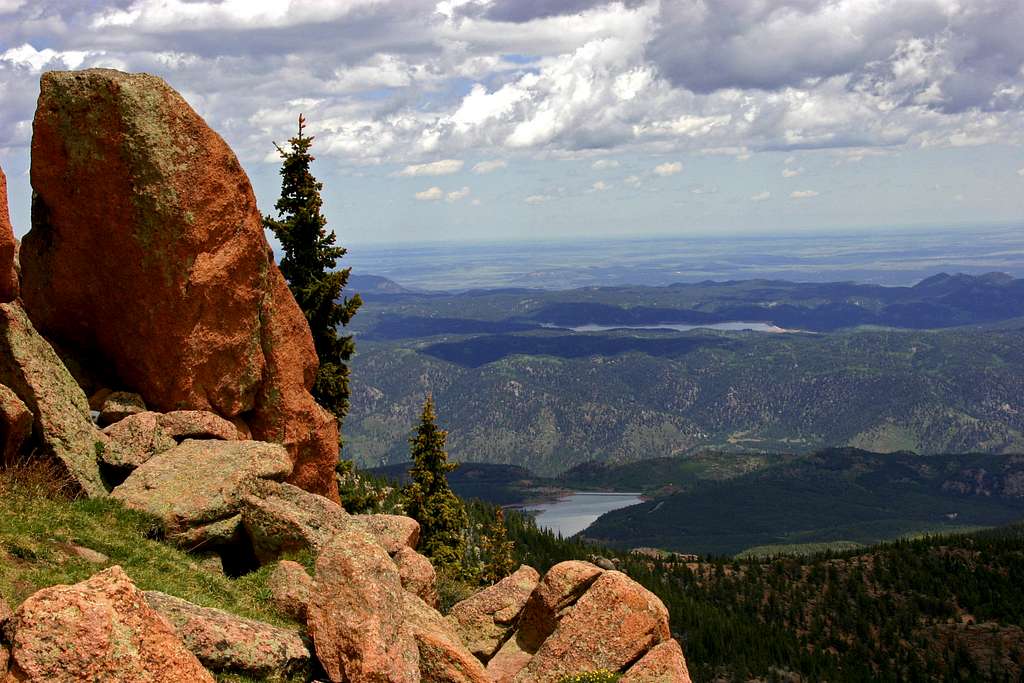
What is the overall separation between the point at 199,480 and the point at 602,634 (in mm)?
14747

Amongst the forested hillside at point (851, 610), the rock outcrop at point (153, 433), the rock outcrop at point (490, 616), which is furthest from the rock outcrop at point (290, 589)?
the forested hillside at point (851, 610)

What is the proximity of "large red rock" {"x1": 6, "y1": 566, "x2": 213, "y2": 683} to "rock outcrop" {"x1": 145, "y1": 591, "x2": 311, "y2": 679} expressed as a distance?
2301mm

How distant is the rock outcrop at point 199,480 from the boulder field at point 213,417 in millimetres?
81

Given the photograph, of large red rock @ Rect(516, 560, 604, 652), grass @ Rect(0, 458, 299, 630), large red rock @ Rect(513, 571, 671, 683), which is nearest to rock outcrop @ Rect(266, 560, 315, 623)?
grass @ Rect(0, 458, 299, 630)

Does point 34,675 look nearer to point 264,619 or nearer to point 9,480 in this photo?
point 264,619

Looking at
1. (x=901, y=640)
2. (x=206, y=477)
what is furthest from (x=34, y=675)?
(x=901, y=640)

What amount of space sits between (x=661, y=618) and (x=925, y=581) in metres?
129

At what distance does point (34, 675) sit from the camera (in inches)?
597

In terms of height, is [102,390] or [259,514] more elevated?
[102,390]

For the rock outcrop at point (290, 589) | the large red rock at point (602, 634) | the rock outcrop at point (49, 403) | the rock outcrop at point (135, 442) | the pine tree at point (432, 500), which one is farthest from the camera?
the pine tree at point (432, 500)

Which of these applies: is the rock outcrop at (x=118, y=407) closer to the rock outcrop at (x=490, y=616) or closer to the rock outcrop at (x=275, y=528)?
the rock outcrop at (x=275, y=528)

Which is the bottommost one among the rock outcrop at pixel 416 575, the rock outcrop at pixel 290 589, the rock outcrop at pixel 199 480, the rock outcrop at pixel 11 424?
the rock outcrop at pixel 416 575

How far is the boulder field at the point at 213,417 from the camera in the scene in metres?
24.7

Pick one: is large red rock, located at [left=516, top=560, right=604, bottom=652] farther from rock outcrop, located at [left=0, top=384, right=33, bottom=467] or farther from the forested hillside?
the forested hillside
